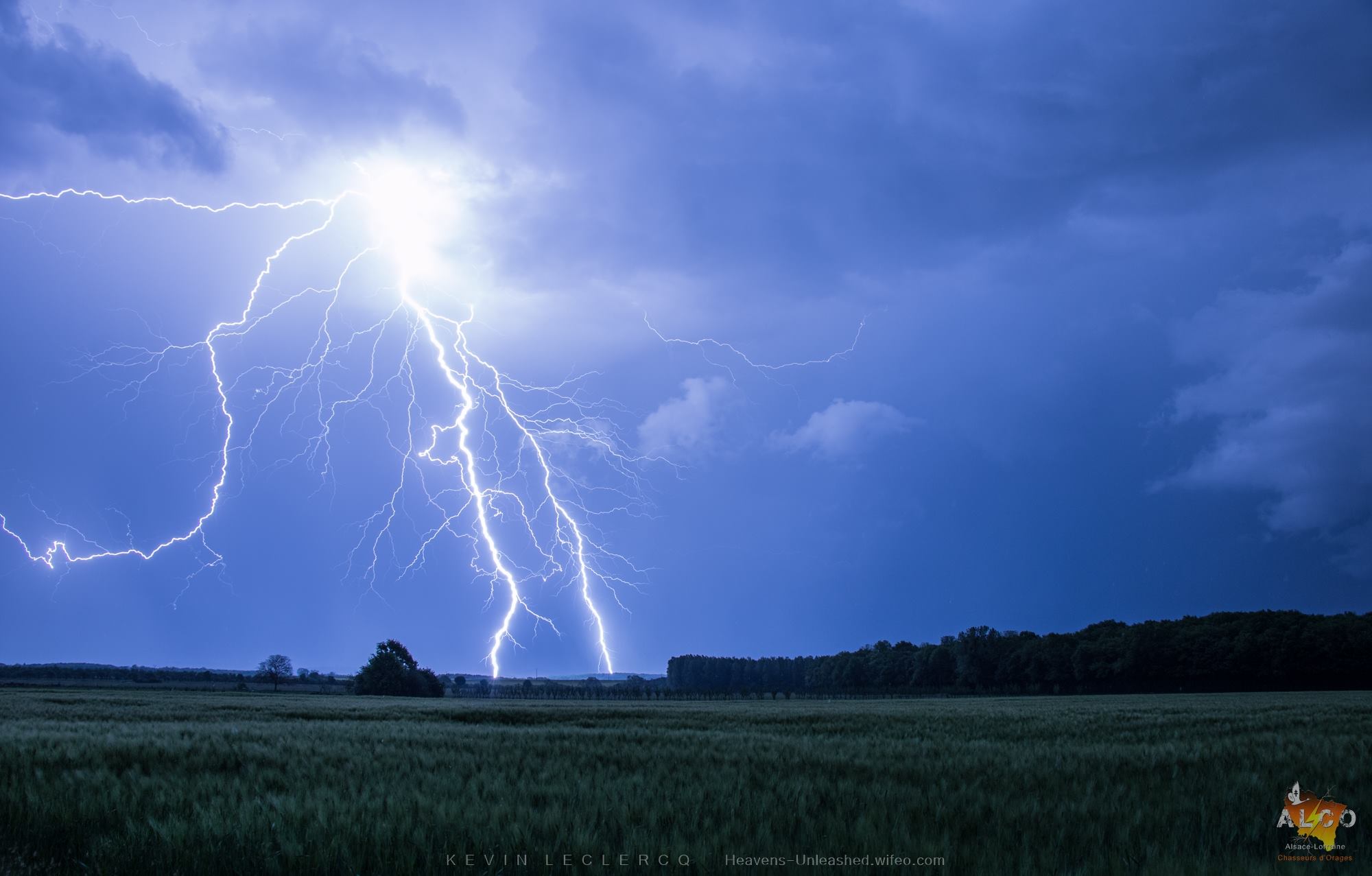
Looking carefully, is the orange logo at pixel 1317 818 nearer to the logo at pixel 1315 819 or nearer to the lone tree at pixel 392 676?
the logo at pixel 1315 819

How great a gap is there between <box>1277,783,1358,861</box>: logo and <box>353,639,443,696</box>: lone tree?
7280cm

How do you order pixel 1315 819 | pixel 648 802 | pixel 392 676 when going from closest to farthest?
pixel 1315 819, pixel 648 802, pixel 392 676

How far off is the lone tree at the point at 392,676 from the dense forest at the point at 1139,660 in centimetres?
3453

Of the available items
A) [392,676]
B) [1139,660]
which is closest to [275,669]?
[392,676]

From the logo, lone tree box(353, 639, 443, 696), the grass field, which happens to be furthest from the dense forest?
the logo

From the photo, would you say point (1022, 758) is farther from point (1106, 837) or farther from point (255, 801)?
point (255, 801)

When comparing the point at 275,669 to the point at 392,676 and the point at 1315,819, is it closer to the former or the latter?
the point at 392,676

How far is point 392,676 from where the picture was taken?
6981cm

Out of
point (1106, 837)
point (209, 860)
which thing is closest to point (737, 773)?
point (1106, 837)

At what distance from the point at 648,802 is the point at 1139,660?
82276 millimetres

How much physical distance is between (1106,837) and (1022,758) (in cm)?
453

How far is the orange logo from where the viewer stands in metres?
4.94

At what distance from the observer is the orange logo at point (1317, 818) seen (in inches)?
195

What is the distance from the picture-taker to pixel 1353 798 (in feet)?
19.8
